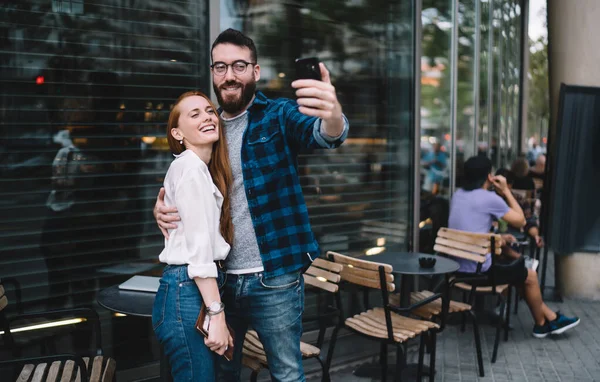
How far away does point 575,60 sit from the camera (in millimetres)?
7188

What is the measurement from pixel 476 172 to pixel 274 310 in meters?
3.80

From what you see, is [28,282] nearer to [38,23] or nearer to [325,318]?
[38,23]

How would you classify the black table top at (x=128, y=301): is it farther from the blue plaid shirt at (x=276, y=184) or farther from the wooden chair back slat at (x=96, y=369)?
the blue plaid shirt at (x=276, y=184)

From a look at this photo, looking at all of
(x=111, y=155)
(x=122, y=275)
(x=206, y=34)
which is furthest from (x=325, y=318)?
(x=206, y=34)

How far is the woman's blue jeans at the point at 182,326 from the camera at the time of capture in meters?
2.25

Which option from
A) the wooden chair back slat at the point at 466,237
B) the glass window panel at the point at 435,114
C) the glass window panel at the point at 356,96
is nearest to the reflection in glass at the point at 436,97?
the glass window panel at the point at 435,114

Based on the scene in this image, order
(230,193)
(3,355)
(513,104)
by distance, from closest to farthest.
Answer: (230,193), (3,355), (513,104)

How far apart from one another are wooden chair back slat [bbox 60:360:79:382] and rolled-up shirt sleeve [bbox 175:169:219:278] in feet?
4.52

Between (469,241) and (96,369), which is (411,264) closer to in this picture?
(469,241)

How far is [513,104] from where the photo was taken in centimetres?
1402

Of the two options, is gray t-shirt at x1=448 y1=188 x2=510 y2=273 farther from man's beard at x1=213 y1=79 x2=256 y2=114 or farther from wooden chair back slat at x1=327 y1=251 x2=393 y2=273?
man's beard at x1=213 y1=79 x2=256 y2=114

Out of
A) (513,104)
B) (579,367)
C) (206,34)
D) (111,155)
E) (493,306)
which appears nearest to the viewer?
(111,155)

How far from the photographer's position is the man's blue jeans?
2.43 meters

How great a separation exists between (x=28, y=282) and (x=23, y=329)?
29 centimetres
